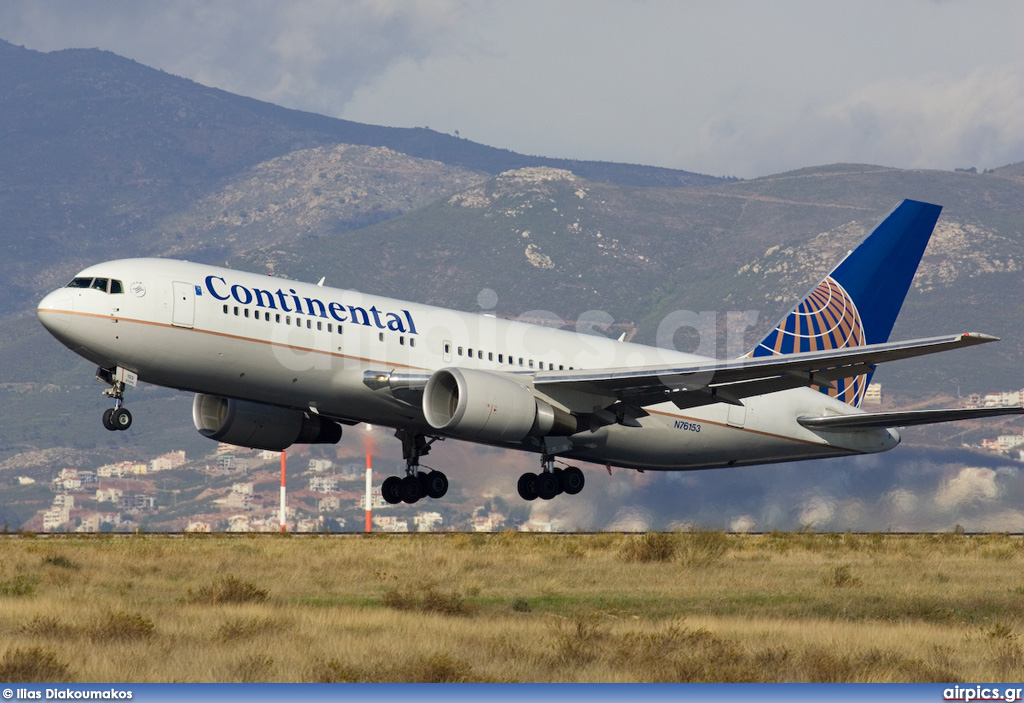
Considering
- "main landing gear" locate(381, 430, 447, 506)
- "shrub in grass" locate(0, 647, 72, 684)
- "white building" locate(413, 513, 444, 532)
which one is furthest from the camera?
"white building" locate(413, 513, 444, 532)

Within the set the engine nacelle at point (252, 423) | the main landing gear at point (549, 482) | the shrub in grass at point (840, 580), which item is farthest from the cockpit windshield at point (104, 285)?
the shrub in grass at point (840, 580)

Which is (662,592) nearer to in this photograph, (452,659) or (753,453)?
(452,659)

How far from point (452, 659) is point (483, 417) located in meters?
14.7

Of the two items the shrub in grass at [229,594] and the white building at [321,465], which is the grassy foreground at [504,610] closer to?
the shrub in grass at [229,594]

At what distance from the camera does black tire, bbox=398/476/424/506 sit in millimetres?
37875

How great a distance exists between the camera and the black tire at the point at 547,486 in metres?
35.7

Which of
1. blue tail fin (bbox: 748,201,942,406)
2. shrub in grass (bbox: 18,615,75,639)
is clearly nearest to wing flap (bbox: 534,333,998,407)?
blue tail fin (bbox: 748,201,942,406)

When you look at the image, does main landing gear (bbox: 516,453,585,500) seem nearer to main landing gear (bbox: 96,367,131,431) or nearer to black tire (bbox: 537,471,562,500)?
black tire (bbox: 537,471,562,500)

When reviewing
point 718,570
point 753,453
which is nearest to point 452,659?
point 718,570

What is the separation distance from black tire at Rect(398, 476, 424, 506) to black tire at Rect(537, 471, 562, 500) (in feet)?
12.8

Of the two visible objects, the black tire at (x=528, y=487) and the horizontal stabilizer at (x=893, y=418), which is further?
the black tire at (x=528, y=487)

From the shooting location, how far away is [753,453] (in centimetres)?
3859

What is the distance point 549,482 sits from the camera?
35.8 m

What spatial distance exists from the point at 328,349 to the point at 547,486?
7709 mm
